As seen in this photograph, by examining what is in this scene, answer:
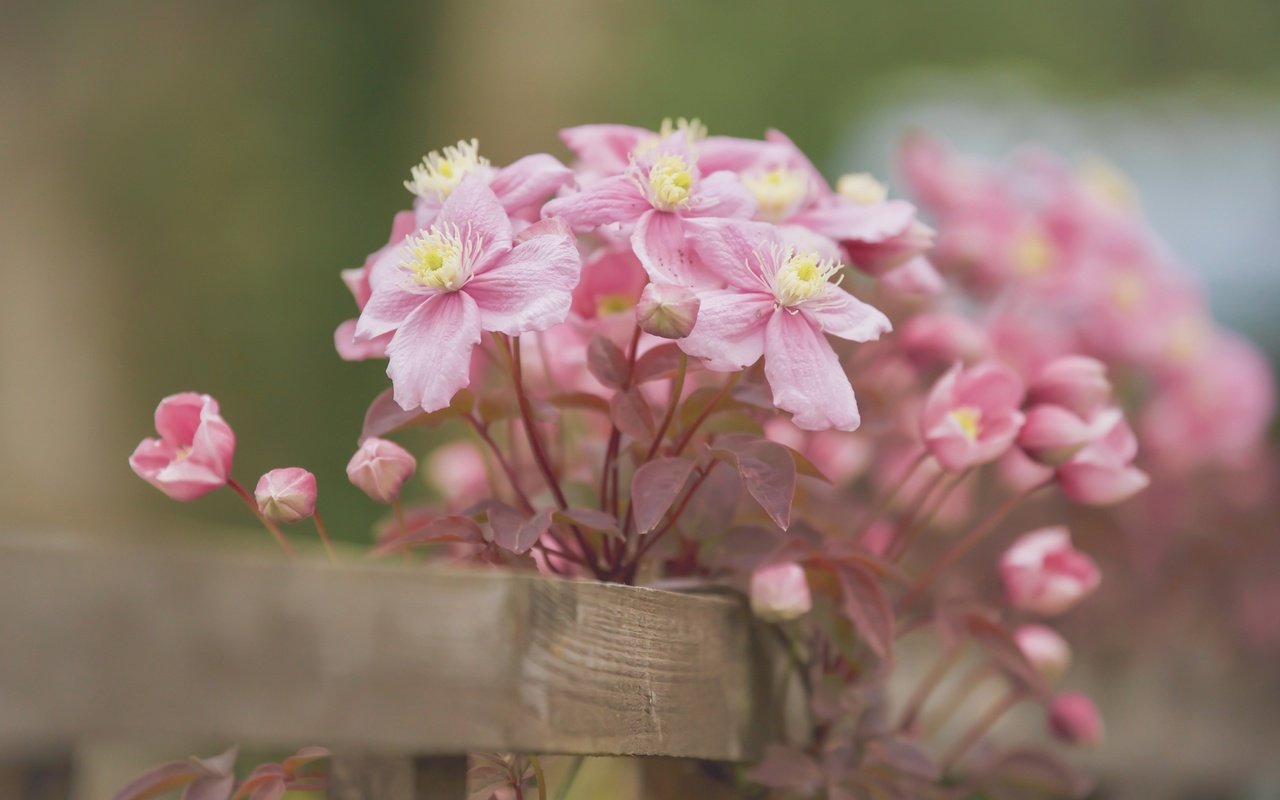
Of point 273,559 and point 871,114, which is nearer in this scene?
point 273,559

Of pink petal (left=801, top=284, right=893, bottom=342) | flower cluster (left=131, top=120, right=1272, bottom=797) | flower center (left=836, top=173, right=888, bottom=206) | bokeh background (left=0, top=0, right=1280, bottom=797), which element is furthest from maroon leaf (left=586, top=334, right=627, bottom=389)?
bokeh background (left=0, top=0, right=1280, bottom=797)

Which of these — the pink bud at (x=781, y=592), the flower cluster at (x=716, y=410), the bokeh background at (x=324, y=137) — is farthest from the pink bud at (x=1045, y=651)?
the bokeh background at (x=324, y=137)

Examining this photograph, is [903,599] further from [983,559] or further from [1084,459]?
[983,559]

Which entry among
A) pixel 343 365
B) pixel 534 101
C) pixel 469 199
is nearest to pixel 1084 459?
pixel 469 199

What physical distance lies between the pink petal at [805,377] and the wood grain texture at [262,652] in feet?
0.59

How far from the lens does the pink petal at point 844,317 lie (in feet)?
2.06

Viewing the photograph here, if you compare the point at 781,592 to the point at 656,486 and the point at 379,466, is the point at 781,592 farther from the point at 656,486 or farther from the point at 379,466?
the point at 379,466

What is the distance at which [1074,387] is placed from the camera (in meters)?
0.77

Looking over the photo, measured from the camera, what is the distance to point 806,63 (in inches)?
153

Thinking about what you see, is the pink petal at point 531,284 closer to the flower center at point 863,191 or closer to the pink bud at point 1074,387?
the flower center at point 863,191

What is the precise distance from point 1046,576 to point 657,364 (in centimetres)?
34

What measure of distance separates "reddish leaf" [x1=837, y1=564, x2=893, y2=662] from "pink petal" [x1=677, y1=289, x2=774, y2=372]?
6.4 inches

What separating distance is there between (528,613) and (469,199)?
0.81 ft

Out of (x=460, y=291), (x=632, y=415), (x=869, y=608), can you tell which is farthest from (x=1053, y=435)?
(x=460, y=291)
